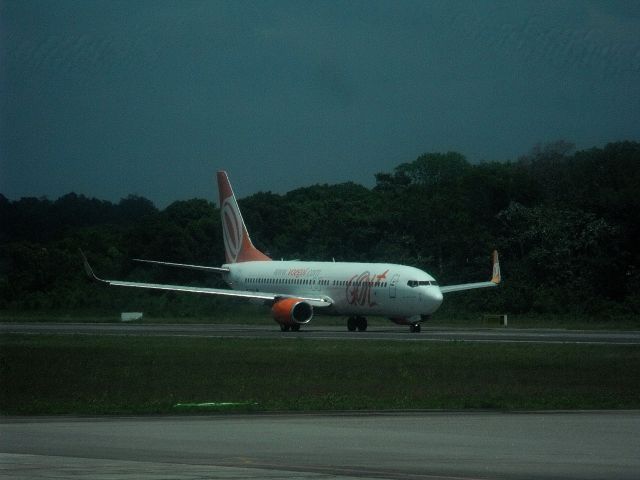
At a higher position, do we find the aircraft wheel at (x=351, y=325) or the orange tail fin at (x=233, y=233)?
the orange tail fin at (x=233, y=233)

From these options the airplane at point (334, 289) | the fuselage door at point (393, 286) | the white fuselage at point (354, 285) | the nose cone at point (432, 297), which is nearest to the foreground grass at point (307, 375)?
the nose cone at point (432, 297)

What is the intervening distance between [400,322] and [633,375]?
108ft

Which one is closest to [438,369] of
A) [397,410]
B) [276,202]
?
[397,410]

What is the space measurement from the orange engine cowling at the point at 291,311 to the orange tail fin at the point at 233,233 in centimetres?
1259

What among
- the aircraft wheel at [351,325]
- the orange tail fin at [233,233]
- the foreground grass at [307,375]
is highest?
the orange tail fin at [233,233]

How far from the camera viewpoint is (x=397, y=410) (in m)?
26.3

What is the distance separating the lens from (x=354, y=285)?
228 ft

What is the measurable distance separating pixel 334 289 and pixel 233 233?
47.4ft

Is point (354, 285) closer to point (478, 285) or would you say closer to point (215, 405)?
point (478, 285)

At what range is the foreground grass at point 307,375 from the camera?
28.1 meters

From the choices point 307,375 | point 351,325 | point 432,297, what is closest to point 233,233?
point 351,325

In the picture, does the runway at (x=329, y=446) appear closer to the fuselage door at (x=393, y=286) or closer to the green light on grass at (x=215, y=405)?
the green light on grass at (x=215, y=405)

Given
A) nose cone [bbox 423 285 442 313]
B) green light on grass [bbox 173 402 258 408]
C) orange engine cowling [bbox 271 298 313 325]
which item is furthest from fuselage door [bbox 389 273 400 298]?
green light on grass [bbox 173 402 258 408]

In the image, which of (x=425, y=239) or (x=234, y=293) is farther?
(x=425, y=239)
